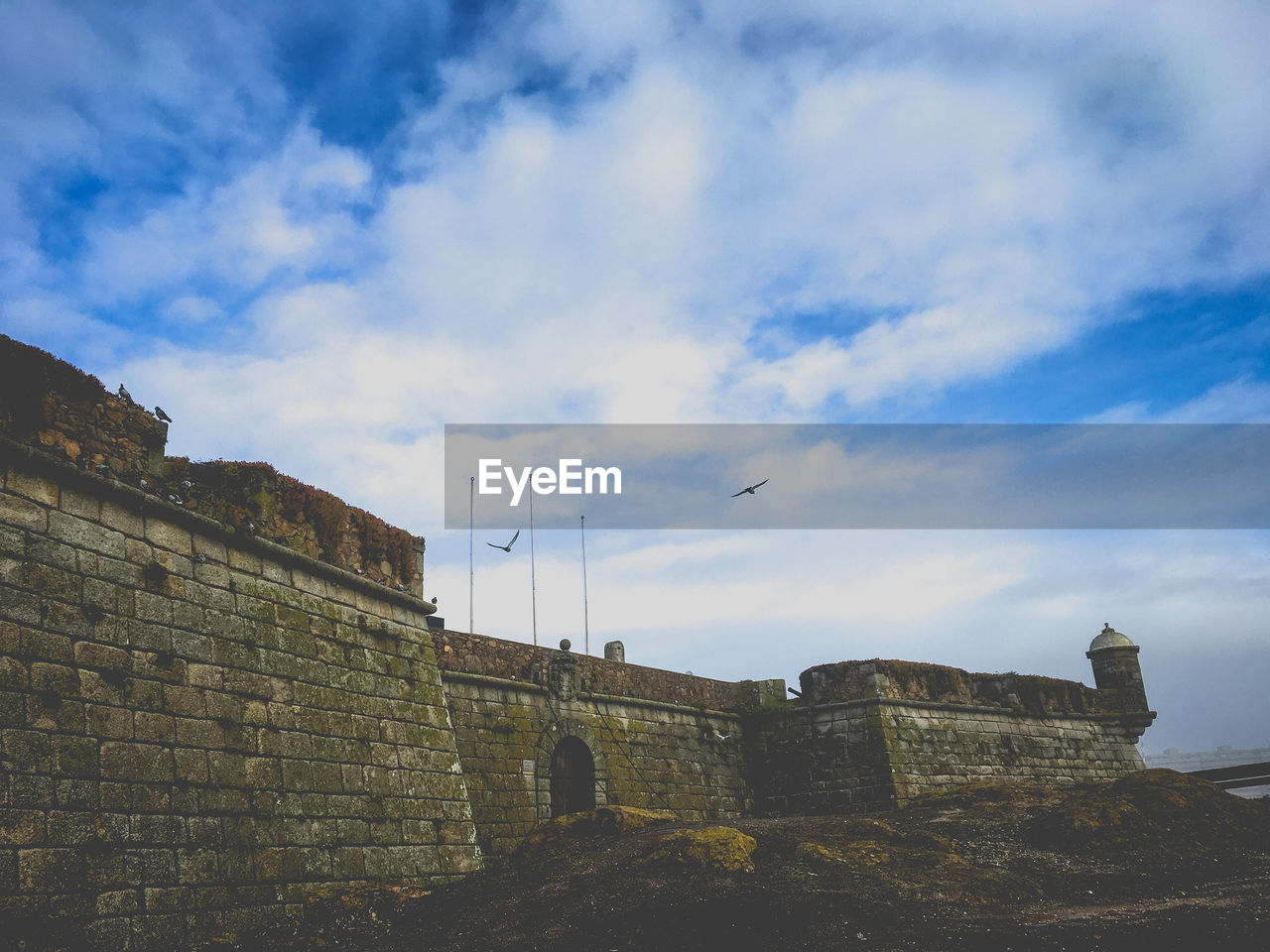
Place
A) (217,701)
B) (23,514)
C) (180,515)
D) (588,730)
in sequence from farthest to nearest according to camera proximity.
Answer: (588,730) < (180,515) < (217,701) < (23,514)

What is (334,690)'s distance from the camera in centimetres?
1008

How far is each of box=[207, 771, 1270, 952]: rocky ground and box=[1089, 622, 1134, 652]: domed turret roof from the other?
11.6 m

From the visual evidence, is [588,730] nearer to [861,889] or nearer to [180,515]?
[861,889]

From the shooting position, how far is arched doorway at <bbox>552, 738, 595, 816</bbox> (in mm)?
14750

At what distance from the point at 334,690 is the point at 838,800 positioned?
11.3 meters

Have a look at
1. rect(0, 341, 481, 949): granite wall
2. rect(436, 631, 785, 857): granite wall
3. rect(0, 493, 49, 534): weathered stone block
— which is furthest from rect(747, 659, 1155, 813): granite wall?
rect(0, 493, 49, 534): weathered stone block

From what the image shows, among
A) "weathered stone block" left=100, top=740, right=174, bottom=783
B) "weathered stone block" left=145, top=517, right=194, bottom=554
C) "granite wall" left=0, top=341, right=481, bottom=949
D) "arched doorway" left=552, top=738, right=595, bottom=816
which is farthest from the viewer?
"arched doorway" left=552, top=738, right=595, bottom=816

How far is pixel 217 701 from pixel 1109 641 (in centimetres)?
2237

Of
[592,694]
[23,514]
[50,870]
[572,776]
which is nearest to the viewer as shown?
[50,870]

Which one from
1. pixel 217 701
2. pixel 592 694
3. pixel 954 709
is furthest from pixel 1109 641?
pixel 217 701

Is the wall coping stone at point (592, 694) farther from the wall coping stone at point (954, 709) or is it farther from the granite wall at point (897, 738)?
the wall coping stone at point (954, 709)

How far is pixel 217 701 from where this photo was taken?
855cm

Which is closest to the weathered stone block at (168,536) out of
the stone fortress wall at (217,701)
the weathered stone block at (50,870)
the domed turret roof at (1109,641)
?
the stone fortress wall at (217,701)

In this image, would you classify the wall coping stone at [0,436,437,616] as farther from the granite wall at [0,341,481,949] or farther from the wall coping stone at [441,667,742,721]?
the wall coping stone at [441,667,742,721]
